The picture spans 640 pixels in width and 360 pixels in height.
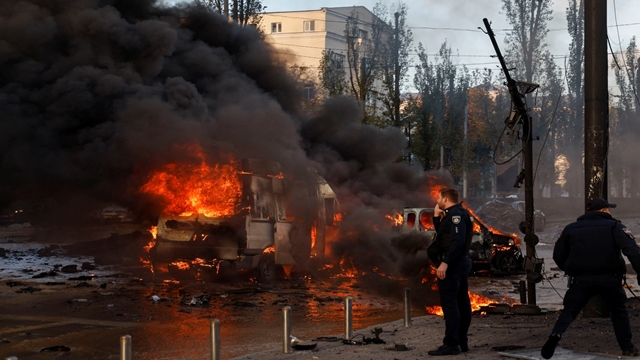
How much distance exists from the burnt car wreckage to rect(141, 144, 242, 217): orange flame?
259 mm

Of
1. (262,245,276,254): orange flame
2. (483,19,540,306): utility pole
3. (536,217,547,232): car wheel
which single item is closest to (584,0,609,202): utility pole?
(483,19,540,306): utility pole

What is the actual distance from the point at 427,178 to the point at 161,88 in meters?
11.4

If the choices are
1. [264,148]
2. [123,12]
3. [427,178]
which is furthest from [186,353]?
[427,178]

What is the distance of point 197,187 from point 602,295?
10441 millimetres

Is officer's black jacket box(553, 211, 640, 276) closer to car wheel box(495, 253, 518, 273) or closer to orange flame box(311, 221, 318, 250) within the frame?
orange flame box(311, 221, 318, 250)

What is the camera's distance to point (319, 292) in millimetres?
14094

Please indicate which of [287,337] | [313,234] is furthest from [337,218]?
[287,337]

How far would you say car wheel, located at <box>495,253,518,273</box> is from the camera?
59.1 ft

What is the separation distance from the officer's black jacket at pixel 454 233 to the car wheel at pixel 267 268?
758 cm

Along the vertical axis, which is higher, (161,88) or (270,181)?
(161,88)

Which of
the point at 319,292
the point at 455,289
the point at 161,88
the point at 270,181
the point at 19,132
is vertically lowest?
the point at 319,292

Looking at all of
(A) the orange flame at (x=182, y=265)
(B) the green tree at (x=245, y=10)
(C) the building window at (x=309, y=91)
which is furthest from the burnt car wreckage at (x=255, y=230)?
(B) the green tree at (x=245, y=10)

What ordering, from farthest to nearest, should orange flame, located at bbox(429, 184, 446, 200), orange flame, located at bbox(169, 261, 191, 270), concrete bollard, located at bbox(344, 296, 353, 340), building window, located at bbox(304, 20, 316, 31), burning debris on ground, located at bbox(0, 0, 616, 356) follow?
building window, located at bbox(304, 20, 316, 31) < orange flame, located at bbox(429, 184, 446, 200) < orange flame, located at bbox(169, 261, 191, 270) < burning debris on ground, located at bbox(0, 0, 616, 356) < concrete bollard, located at bbox(344, 296, 353, 340)

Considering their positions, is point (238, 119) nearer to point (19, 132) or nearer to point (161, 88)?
point (161, 88)
